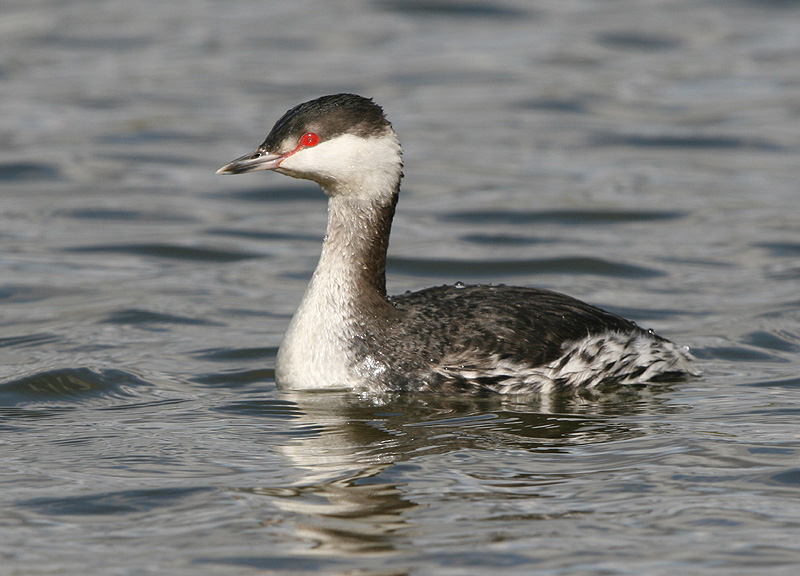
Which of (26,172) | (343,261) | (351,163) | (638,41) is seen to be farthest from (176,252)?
(638,41)

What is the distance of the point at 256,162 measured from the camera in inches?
302

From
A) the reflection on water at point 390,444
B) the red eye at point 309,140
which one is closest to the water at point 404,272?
the reflection on water at point 390,444

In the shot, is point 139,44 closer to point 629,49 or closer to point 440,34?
point 440,34

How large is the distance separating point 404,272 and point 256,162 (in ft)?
12.8

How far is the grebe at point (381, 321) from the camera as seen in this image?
754 centimetres

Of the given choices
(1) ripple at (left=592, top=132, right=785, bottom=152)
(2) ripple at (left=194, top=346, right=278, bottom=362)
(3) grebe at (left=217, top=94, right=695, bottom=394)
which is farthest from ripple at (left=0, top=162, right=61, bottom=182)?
(3) grebe at (left=217, top=94, right=695, bottom=394)

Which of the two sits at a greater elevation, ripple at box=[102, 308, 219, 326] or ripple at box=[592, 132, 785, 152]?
ripple at box=[592, 132, 785, 152]

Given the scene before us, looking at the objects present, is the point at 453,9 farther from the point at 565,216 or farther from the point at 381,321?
the point at 381,321

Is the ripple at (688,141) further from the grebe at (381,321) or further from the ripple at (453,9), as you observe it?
the grebe at (381,321)

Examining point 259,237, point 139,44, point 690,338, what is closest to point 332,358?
point 690,338

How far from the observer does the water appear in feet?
18.1

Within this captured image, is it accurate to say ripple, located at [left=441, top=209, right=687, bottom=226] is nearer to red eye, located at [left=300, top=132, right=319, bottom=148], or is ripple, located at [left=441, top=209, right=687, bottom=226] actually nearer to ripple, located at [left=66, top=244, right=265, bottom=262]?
ripple, located at [left=66, top=244, right=265, bottom=262]

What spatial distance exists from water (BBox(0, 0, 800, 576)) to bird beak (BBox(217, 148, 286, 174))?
131 cm

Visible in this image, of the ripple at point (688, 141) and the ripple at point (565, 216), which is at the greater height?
the ripple at point (688, 141)
